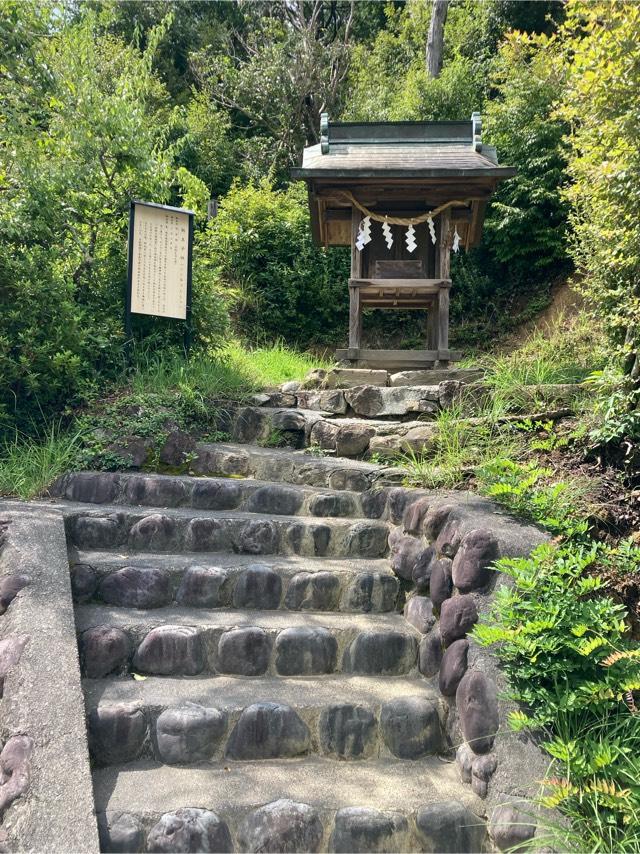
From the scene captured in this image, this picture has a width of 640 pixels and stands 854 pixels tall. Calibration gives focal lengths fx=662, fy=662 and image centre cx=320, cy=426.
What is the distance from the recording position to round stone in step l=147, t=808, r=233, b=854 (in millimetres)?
2170

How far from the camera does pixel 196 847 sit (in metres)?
2.19

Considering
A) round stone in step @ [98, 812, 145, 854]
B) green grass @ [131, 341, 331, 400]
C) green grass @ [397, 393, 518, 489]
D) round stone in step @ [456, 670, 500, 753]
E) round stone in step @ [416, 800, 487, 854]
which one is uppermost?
green grass @ [131, 341, 331, 400]

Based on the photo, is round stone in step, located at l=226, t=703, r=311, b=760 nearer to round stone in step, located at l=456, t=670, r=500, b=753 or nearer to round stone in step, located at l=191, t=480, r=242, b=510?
round stone in step, located at l=456, t=670, r=500, b=753

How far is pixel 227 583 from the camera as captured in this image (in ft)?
11.0

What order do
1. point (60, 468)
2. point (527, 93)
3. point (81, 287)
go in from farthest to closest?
1. point (527, 93)
2. point (81, 287)
3. point (60, 468)

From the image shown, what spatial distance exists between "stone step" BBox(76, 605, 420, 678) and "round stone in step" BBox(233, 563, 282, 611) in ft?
0.40

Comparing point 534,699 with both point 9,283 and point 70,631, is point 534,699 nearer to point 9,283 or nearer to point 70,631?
point 70,631

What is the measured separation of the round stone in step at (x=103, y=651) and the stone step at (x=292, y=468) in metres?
1.95

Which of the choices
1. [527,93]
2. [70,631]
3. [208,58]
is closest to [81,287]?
[70,631]

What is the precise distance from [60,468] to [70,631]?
6.66ft

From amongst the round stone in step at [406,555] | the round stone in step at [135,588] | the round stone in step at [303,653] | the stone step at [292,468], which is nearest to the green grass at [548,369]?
the stone step at [292,468]

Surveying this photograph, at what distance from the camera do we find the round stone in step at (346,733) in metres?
2.65

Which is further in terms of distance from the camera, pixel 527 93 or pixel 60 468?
pixel 527 93

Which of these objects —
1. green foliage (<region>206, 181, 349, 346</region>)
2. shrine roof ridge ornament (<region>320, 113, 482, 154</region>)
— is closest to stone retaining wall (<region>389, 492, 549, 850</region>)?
shrine roof ridge ornament (<region>320, 113, 482, 154</region>)
